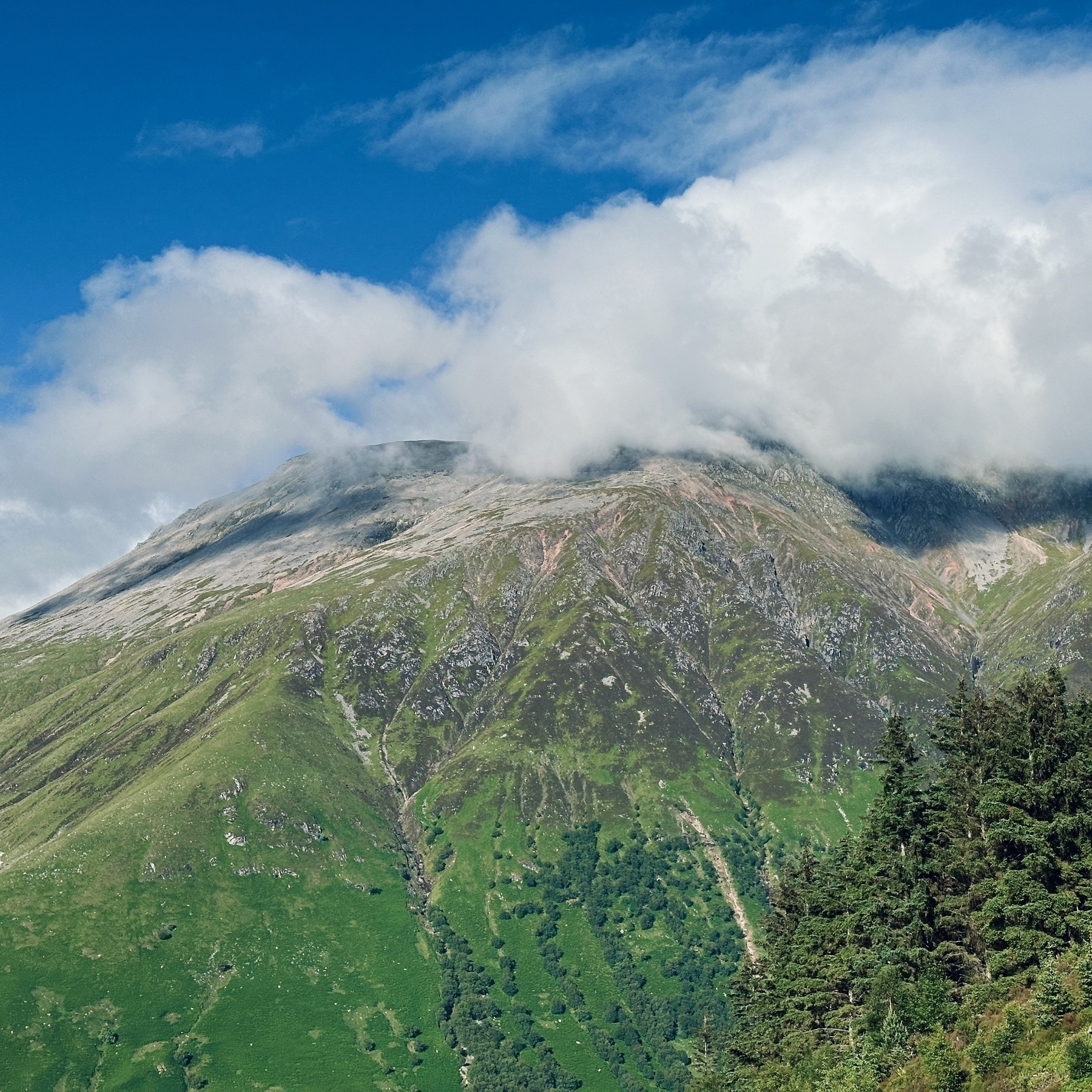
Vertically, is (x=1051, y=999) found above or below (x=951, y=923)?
below

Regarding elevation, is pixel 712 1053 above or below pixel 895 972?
below

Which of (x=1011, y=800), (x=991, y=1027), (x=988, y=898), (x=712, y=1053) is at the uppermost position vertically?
(x=1011, y=800)

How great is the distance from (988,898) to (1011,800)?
10.9 m

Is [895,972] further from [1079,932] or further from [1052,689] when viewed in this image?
[1052,689]

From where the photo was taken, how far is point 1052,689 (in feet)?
350

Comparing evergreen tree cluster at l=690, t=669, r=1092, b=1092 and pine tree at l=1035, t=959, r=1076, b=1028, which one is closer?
pine tree at l=1035, t=959, r=1076, b=1028

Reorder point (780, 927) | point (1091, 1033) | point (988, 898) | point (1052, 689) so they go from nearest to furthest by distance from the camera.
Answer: point (1091, 1033)
point (988, 898)
point (1052, 689)
point (780, 927)

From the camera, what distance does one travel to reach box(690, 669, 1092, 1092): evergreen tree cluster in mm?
83500

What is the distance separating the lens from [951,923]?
96.5 meters

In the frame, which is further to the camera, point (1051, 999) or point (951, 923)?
point (951, 923)

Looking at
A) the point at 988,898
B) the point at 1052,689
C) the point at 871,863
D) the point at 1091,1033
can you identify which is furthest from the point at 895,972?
the point at 1052,689

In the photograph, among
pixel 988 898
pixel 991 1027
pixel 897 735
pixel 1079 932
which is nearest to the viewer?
pixel 991 1027

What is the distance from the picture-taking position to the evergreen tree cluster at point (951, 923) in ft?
274

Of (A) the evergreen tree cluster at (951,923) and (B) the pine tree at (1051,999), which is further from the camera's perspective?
(A) the evergreen tree cluster at (951,923)
